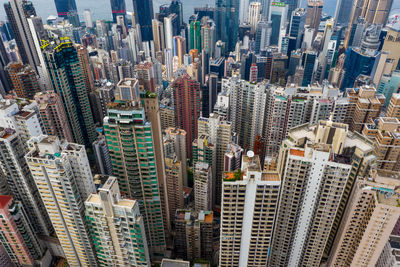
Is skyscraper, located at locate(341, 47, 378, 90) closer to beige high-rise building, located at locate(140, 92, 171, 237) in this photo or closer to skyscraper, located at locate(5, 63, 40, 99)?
beige high-rise building, located at locate(140, 92, 171, 237)

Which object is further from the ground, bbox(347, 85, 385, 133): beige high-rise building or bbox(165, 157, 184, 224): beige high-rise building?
bbox(347, 85, 385, 133): beige high-rise building

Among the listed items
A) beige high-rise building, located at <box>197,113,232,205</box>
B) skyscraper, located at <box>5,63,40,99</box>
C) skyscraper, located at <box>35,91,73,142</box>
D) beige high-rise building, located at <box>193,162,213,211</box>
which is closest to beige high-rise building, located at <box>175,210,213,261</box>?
beige high-rise building, located at <box>193,162,213,211</box>

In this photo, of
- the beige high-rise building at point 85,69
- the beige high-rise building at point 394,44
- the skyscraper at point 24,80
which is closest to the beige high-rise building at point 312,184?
the skyscraper at point 24,80

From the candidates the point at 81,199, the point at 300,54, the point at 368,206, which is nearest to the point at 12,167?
the point at 81,199

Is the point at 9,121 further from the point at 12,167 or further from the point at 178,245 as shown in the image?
the point at 178,245

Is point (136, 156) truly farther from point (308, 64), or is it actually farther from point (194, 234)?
point (308, 64)

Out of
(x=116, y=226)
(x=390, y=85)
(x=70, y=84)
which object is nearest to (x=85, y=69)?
(x=70, y=84)
